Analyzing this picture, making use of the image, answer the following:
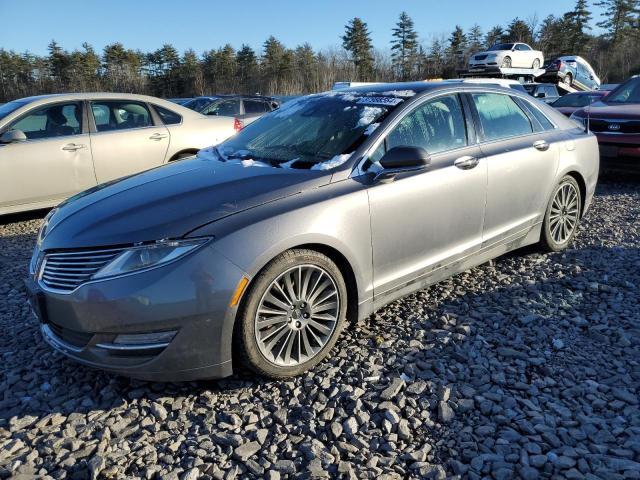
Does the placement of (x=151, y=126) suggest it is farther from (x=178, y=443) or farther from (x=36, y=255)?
(x=178, y=443)

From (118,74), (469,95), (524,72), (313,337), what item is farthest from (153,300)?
(118,74)

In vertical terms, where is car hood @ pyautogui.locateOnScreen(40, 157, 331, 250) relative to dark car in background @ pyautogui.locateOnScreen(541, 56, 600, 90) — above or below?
below

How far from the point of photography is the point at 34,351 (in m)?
3.16

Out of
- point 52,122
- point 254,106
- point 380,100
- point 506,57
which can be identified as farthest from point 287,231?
point 506,57

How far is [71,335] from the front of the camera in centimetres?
258

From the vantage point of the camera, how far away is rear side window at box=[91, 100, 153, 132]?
6.41 meters

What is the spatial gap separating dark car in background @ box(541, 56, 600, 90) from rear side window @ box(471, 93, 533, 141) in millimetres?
20658

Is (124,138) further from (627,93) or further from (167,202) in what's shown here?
(627,93)

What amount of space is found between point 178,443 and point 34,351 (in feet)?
4.74

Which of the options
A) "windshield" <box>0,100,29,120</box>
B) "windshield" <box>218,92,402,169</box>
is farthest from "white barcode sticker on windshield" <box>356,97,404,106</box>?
"windshield" <box>0,100,29,120</box>

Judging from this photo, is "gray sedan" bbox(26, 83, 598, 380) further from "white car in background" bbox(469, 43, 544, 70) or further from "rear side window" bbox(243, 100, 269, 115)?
"white car in background" bbox(469, 43, 544, 70)

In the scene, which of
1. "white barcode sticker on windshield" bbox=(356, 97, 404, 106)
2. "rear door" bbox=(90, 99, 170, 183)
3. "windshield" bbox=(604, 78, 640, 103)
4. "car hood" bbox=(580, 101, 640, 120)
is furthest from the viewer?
"windshield" bbox=(604, 78, 640, 103)

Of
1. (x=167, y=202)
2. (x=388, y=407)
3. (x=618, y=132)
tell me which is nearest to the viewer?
(x=388, y=407)

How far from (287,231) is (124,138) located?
4699 mm
